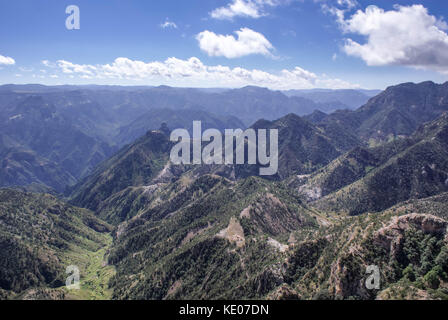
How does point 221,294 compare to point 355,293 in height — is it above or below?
below

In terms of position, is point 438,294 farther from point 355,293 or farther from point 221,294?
point 221,294

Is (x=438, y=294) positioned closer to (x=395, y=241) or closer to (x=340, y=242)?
(x=395, y=241)

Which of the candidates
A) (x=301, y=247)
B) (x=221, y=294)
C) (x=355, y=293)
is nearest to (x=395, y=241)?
(x=355, y=293)
